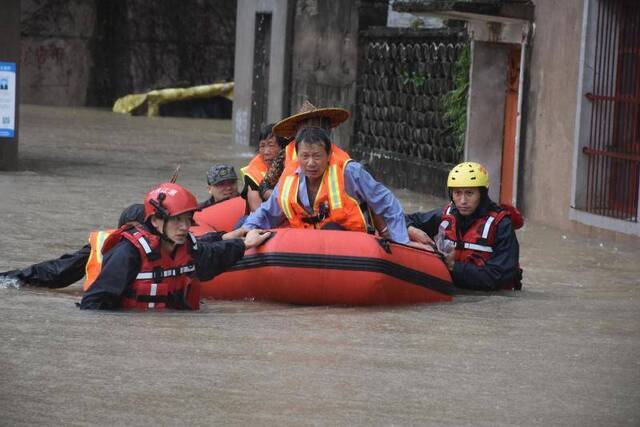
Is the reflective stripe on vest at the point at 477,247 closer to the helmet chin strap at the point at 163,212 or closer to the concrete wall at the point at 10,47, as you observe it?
the helmet chin strap at the point at 163,212

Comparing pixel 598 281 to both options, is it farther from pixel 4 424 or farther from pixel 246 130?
→ pixel 246 130

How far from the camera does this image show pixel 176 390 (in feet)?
20.9

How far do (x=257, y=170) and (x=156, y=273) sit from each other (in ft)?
9.25

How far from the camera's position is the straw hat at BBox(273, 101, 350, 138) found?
10078 millimetres

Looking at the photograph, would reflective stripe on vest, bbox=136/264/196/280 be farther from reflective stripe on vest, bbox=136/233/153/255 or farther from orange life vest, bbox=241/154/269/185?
orange life vest, bbox=241/154/269/185

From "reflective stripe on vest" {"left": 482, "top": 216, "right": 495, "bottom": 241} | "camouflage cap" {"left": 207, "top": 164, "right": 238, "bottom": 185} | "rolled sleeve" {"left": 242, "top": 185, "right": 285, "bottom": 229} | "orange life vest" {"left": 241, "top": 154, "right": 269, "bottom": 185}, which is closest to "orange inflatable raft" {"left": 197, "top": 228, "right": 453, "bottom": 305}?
"rolled sleeve" {"left": 242, "top": 185, "right": 285, "bottom": 229}

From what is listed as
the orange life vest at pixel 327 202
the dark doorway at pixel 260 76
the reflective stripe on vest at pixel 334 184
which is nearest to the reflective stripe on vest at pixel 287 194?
the orange life vest at pixel 327 202

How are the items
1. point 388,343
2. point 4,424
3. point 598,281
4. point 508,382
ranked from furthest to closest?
point 598,281 → point 388,343 → point 508,382 → point 4,424

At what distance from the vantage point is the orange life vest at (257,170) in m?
10.9

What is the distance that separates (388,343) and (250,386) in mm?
1425

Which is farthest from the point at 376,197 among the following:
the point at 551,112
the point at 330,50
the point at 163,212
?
the point at 330,50

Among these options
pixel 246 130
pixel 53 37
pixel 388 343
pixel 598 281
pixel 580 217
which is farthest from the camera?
pixel 53 37

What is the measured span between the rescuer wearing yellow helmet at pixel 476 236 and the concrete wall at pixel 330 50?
10900 mm

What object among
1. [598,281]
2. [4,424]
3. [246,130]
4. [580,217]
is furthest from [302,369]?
[246,130]
